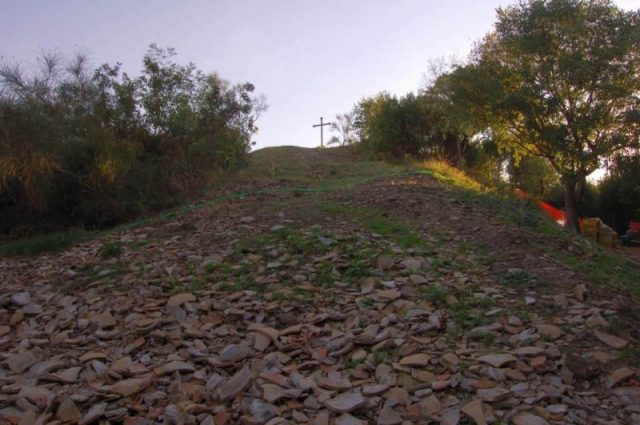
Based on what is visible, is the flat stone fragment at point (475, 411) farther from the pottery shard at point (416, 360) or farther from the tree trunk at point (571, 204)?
the tree trunk at point (571, 204)

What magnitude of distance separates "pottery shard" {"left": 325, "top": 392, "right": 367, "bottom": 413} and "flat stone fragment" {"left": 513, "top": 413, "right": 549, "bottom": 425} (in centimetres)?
75

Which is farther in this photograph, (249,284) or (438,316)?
(249,284)

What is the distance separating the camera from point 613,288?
14.6ft

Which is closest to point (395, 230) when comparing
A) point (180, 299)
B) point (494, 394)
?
point (180, 299)

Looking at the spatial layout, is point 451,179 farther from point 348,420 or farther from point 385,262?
point 348,420

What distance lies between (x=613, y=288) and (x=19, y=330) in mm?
4624

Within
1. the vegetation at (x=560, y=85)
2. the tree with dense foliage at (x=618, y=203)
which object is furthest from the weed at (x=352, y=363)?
the tree with dense foliage at (x=618, y=203)

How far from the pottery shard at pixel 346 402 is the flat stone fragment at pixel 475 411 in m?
0.51

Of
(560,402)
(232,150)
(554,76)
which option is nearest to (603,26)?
(554,76)

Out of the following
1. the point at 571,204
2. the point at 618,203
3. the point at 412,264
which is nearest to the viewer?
the point at 412,264

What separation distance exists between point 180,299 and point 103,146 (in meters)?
4.59

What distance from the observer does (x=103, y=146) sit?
808cm

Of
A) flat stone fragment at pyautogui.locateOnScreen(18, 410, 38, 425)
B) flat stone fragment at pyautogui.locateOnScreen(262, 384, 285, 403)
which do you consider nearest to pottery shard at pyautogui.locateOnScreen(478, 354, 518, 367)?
flat stone fragment at pyautogui.locateOnScreen(262, 384, 285, 403)

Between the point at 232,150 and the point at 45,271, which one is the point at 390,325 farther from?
the point at 232,150
